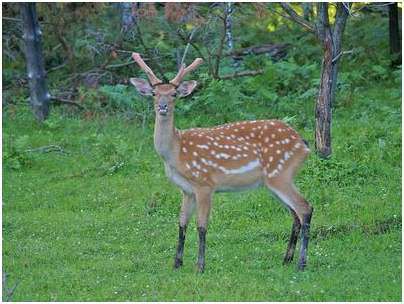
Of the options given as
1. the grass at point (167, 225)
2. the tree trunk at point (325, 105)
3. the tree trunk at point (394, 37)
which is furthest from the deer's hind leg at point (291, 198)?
the tree trunk at point (394, 37)

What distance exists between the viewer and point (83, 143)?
12.4 metres

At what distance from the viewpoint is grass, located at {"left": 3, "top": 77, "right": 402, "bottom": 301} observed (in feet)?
22.9

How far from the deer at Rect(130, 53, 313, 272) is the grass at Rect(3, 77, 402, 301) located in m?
0.37

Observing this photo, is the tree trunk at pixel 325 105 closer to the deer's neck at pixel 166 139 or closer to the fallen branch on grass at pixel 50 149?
the deer's neck at pixel 166 139

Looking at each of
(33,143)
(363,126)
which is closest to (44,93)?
(33,143)

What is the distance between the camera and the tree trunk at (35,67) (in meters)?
13.8

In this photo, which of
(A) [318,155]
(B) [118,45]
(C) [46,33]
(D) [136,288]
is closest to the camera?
(D) [136,288]

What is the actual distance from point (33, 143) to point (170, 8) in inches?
116

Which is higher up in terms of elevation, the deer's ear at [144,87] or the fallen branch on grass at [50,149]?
the deer's ear at [144,87]

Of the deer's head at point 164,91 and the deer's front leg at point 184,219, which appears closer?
the deer's head at point 164,91

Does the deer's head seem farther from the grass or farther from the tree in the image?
the tree

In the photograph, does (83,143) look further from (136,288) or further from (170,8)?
(136,288)

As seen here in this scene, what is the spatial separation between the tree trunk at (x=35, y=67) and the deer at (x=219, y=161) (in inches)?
255

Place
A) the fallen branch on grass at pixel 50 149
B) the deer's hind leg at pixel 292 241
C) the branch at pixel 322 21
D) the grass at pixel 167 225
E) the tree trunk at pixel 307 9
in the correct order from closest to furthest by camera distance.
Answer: the grass at pixel 167 225, the deer's hind leg at pixel 292 241, the branch at pixel 322 21, the fallen branch on grass at pixel 50 149, the tree trunk at pixel 307 9
